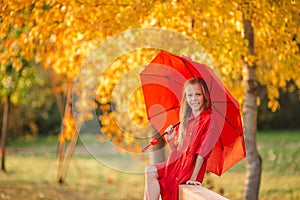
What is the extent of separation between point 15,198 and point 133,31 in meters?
3.73

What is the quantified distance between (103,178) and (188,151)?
7.82 m

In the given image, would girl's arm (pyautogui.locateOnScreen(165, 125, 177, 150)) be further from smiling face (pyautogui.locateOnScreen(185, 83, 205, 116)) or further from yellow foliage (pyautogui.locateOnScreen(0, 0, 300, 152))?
yellow foliage (pyautogui.locateOnScreen(0, 0, 300, 152))

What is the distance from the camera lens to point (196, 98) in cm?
484

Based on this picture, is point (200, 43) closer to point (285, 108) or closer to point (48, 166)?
point (48, 166)

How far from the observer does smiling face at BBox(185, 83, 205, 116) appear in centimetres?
484

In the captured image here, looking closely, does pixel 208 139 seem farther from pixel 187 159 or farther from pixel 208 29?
pixel 208 29

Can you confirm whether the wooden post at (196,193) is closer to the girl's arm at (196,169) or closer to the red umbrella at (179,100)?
the girl's arm at (196,169)

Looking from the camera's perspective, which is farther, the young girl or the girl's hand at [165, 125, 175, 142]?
the girl's hand at [165, 125, 175, 142]

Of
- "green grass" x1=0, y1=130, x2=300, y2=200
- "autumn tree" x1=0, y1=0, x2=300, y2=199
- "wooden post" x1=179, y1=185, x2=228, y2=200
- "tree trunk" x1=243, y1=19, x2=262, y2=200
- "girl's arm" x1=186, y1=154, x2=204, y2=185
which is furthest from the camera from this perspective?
"green grass" x1=0, y1=130, x2=300, y2=200

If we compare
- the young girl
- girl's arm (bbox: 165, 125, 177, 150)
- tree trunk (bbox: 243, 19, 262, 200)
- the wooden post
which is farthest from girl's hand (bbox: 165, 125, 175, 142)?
tree trunk (bbox: 243, 19, 262, 200)

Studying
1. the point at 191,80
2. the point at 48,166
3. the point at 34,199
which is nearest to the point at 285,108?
the point at 48,166

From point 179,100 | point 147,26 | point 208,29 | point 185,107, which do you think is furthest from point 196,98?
point 147,26

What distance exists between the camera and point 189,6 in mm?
5867

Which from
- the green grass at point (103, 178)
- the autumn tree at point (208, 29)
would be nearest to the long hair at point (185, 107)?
the autumn tree at point (208, 29)
